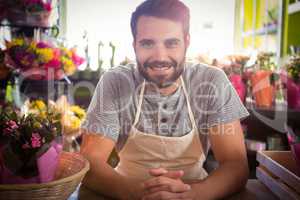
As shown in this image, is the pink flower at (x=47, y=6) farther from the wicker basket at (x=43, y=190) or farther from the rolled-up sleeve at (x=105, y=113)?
the wicker basket at (x=43, y=190)

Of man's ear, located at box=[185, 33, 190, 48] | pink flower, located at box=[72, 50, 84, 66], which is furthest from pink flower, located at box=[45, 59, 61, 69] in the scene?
man's ear, located at box=[185, 33, 190, 48]

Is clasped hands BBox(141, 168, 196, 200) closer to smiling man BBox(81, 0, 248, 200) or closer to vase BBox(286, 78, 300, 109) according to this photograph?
smiling man BBox(81, 0, 248, 200)

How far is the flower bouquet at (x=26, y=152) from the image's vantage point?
59 centimetres

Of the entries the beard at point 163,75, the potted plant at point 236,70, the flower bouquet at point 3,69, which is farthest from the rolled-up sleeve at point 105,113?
the potted plant at point 236,70

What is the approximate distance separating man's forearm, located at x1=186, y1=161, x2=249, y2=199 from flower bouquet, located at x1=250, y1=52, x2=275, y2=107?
815 millimetres

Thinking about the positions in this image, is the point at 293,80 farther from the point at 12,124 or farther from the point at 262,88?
the point at 12,124

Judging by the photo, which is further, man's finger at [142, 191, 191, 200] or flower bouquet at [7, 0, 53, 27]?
flower bouquet at [7, 0, 53, 27]

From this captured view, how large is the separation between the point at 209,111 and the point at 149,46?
265 millimetres

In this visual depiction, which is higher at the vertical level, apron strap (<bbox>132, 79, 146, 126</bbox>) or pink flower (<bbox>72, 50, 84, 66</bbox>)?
pink flower (<bbox>72, 50, 84, 66</bbox>)

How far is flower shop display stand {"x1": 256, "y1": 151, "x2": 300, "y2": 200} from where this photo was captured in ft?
2.23

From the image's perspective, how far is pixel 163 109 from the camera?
104 centimetres

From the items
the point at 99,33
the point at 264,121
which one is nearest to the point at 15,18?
the point at 99,33

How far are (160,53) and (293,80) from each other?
89 cm

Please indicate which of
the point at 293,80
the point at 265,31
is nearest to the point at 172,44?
the point at 293,80
